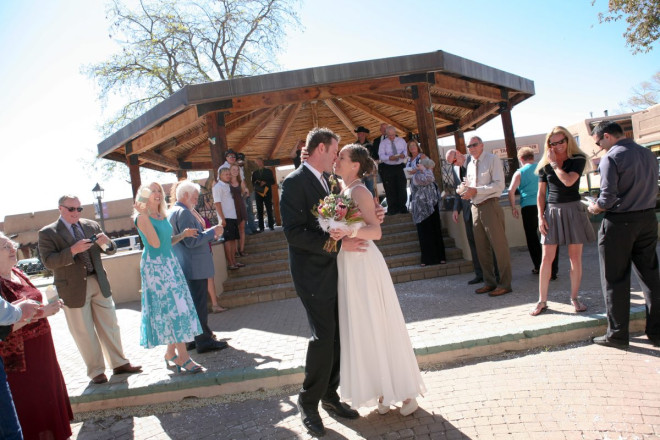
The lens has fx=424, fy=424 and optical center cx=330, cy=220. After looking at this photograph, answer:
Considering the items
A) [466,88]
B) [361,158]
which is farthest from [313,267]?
[466,88]

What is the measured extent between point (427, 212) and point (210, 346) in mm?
4384

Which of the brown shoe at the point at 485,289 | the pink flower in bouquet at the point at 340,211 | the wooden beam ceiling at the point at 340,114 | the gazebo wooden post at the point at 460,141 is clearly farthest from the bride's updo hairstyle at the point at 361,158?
the gazebo wooden post at the point at 460,141

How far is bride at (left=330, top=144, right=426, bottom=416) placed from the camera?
3205mm

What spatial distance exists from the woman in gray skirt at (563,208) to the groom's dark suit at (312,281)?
2.83 meters

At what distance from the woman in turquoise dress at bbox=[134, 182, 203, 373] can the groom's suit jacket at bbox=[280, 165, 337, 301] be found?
175 cm

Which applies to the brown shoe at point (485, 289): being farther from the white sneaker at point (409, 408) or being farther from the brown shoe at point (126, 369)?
the brown shoe at point (126, 369)

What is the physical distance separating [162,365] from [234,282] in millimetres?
3247

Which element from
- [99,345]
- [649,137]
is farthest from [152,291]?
[649,137]

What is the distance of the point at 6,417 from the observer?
2.61 meters

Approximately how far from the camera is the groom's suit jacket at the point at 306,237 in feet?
10.2

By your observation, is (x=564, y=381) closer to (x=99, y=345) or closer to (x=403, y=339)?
(x=403, y=339)

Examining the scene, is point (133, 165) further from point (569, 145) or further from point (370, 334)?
point (569, 145)

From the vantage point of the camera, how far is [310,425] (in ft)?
10.3

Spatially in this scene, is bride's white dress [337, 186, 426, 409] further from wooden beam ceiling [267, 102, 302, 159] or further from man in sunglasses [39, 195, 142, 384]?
wooden beam ceiling [267, 102, 302, 159]
